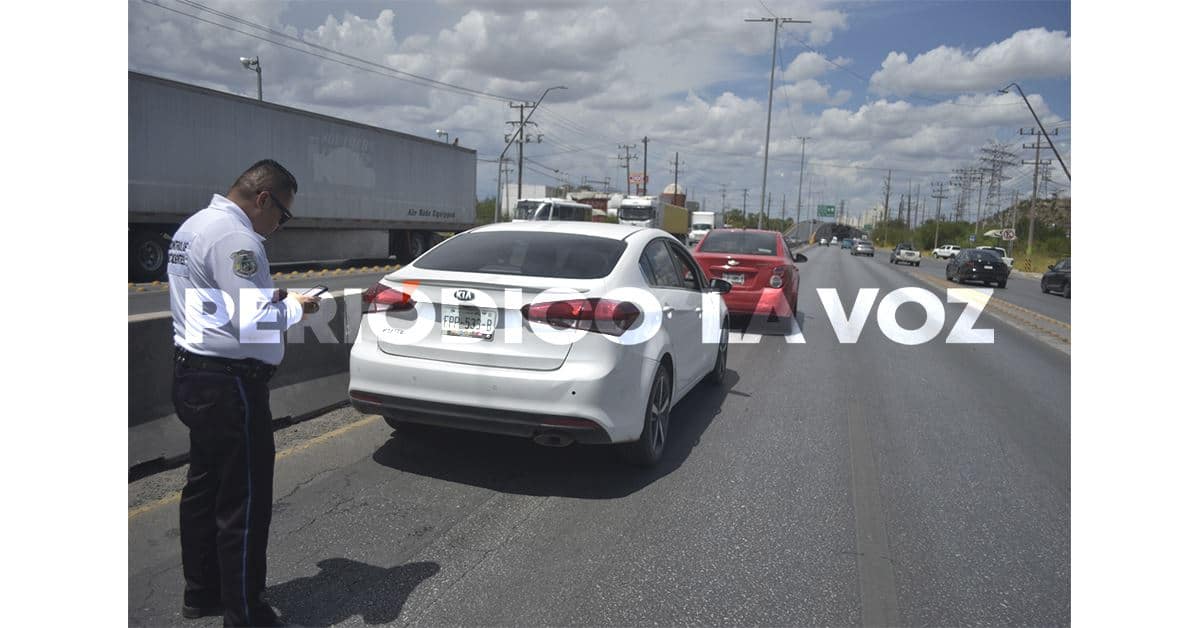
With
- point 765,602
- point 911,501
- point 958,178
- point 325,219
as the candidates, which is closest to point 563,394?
point 765,602

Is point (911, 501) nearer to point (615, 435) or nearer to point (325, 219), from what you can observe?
point (615, 435)

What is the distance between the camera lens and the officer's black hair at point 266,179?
125 inches

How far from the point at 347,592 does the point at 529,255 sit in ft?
8.11

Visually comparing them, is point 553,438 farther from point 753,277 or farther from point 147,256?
point 147,256

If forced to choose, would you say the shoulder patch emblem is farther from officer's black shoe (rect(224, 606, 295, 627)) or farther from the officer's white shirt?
officer's black shoe (rect(224, 606, 295, 627))

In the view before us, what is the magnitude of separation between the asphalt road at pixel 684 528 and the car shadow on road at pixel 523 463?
2 cm

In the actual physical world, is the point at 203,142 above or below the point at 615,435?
above

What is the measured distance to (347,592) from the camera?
11.5ft

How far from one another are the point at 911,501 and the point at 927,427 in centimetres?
208

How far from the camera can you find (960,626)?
3.39 meters

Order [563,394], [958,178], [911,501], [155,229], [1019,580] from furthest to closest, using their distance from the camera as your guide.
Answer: [958,178] < [155,229] < [911,501] < [563,394] < [1019,580]

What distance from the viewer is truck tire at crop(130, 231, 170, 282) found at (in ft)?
55.3

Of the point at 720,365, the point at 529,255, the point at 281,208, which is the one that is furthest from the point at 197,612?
the point at 720,365

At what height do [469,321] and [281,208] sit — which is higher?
[281,208]
